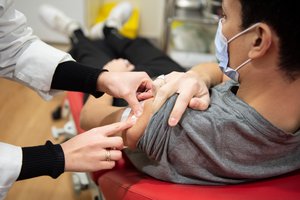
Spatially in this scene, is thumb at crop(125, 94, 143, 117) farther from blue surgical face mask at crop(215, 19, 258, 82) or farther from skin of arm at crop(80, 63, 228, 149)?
blue surgical face mask at crop(215, 19, 258, 82)

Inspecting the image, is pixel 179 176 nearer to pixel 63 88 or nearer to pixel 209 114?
pixel 209 114

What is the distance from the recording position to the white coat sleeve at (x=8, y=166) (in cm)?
82

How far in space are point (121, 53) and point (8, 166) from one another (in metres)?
1.09

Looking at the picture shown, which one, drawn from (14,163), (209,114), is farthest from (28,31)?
(209,114)

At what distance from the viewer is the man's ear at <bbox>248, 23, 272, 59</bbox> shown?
72cm

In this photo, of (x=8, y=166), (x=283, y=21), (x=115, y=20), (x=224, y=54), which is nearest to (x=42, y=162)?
(x=8, y=166)

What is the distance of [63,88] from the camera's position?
3.62ft

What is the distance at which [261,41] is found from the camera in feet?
2.44

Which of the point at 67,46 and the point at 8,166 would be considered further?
the point at 67,46

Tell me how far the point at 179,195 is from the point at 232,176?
0.17m

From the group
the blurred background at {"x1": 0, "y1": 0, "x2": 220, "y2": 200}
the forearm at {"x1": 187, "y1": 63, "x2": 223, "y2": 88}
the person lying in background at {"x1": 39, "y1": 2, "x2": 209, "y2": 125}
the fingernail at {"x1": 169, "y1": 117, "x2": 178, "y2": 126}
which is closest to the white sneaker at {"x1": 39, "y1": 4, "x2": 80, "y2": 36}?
the person lying in background at {"x1": 39, "y1": 2, "x2": 209, "y2": 125}

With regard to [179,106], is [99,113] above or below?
below

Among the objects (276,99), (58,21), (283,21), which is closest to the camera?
(283,21)

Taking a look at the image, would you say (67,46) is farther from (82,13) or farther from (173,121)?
(173,121)
